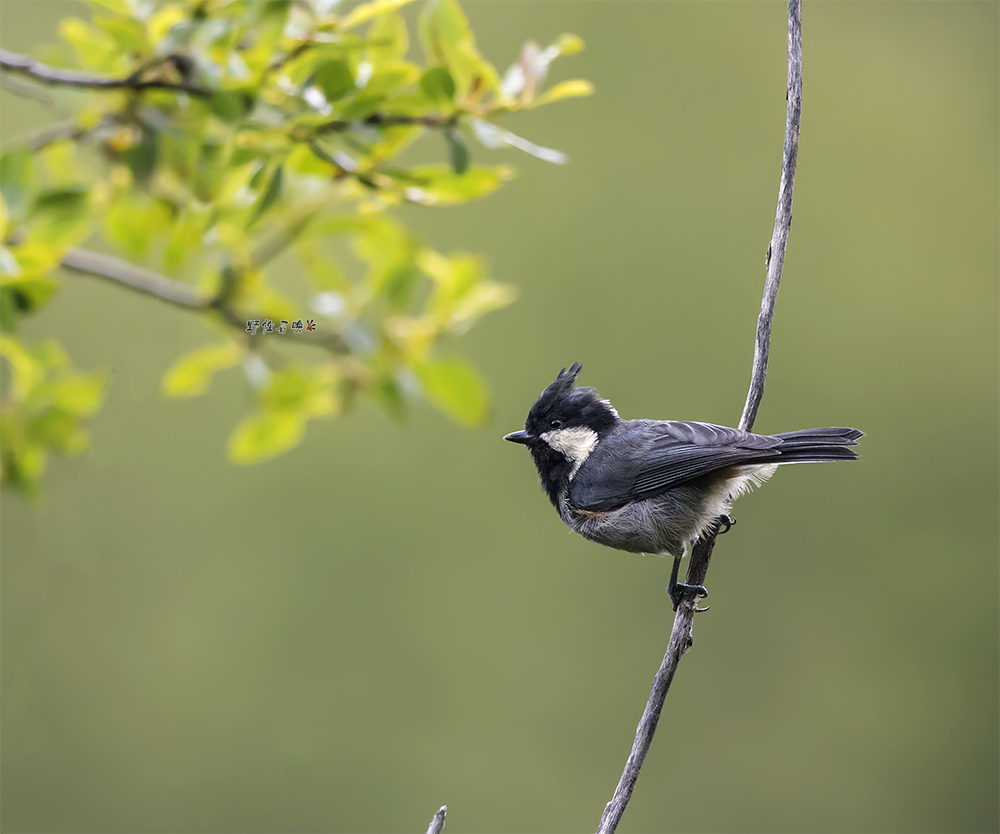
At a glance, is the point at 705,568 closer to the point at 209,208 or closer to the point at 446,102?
the point at 446,102

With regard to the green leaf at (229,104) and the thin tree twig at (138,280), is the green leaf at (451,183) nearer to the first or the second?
the green leaf at (229,104)

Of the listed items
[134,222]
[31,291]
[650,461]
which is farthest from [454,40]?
[650,461]

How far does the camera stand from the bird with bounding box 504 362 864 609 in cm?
174

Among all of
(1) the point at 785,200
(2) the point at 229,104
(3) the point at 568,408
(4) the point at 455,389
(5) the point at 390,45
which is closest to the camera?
(1) the point at 785,200

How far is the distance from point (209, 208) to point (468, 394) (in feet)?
1.74

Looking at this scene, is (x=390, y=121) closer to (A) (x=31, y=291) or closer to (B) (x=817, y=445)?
(A) (x=31, y=291)

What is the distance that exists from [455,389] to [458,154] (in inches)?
15.4

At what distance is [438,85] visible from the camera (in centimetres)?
128

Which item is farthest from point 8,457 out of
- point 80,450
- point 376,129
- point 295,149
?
point 376,129

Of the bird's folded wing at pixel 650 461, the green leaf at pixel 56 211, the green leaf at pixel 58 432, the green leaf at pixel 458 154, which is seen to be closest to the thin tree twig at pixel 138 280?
the green leaf at pixel 56 211

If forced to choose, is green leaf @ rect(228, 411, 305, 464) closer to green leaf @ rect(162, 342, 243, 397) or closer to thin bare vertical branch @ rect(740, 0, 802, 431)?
green leaf @ rect(162, 342, 243, 397)

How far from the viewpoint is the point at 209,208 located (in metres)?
1.46

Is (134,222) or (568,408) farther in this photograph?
(568,408)

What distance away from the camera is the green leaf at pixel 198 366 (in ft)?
5.16
